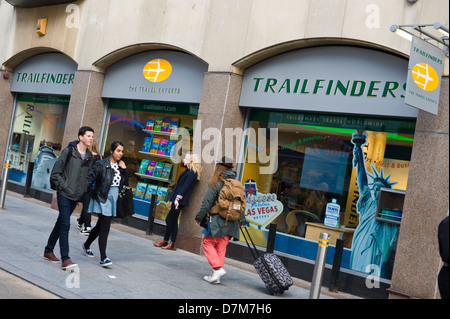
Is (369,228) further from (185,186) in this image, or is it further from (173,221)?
(173,221)

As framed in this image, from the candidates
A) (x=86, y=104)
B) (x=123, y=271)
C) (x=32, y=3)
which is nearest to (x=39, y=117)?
(x=32, y=3)

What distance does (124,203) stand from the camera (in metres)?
8.31

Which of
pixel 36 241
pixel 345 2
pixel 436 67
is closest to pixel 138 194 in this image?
pixel 36 241

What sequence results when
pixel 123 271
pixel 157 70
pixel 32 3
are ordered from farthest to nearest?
pixel 32 3, pixel 157 70, pixel 123 271

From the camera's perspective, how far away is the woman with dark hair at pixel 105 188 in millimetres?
8055

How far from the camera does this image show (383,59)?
29.8 feet

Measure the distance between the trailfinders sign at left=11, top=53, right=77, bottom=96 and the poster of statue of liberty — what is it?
8.59 metres

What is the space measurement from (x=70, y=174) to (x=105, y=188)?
527 millimetres

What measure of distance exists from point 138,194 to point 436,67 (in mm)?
7435

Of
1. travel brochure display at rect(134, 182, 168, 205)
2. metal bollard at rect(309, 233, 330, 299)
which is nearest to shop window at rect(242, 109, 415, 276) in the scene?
metal bollard at rect(309, 233, 330, 299)

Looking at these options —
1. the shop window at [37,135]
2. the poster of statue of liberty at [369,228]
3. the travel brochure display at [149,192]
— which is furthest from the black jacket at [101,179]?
the shop window at [37,135]

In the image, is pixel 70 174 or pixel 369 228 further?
pixel 369 228

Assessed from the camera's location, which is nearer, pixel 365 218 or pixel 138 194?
pixel 365 218
